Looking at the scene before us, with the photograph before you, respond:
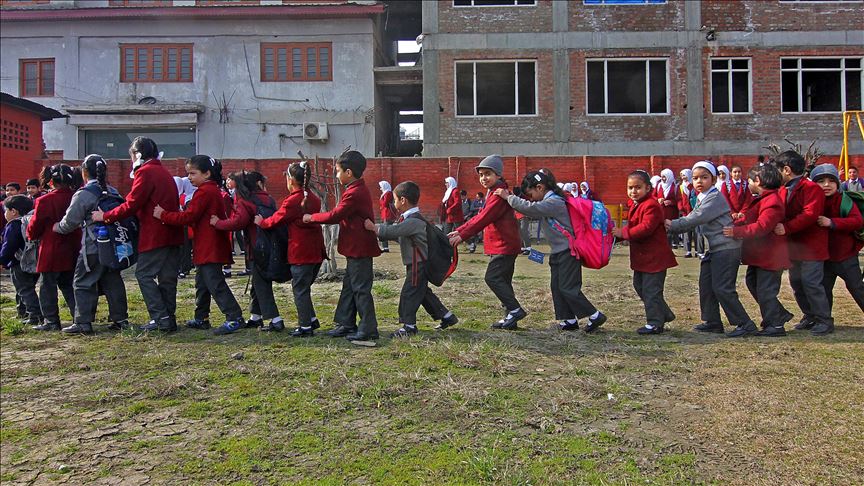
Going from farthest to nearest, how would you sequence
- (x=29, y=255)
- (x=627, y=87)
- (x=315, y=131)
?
(x=315, y=131) → (x=627, y=87) → (x=29, y=255)

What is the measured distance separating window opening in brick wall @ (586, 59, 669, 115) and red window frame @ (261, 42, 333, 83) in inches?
346

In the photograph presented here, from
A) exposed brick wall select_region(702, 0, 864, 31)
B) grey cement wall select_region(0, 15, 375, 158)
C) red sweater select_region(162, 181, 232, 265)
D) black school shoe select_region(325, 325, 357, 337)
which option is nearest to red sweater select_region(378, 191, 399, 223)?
red sweater select_region(162, 181, 232, 265)

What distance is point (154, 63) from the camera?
77.5 ft

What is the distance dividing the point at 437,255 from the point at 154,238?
267 cm

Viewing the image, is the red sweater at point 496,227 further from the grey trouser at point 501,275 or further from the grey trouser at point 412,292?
the grey trouser at point 412,292

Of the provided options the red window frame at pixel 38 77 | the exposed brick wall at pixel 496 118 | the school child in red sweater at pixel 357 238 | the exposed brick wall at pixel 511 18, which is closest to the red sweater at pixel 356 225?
the school child in red sweater at pixel 357 238

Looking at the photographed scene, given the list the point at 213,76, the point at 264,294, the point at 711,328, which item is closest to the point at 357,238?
the point at 264,294

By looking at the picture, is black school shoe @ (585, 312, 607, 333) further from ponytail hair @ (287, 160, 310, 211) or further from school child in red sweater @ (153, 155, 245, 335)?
school child in red sweater @ (153, 155, 245, 335)

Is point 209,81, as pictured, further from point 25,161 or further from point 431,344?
point 431,344

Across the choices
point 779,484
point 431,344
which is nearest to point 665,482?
point 779,484

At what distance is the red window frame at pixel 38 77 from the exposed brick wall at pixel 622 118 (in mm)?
17805

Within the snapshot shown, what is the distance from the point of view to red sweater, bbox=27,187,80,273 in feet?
22.3

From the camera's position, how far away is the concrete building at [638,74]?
21.5 meters

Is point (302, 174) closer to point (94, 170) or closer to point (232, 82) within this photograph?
point (94, 170)
